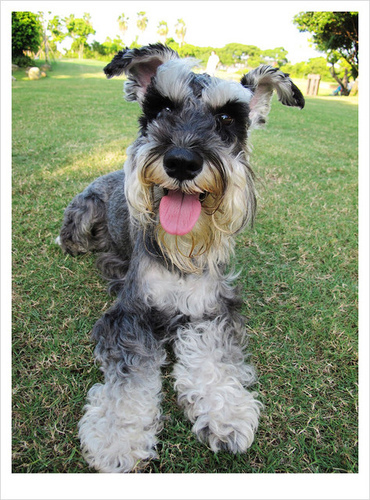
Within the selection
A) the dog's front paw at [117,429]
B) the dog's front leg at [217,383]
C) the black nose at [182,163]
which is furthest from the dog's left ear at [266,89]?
the dog's front paw at [117,429]

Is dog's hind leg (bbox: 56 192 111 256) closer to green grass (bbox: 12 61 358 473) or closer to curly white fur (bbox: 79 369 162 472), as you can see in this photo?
green grass (bbox: 12 61 358 473)

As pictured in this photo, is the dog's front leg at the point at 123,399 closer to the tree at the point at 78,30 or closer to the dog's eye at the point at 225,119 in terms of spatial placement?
the dog's eye at the point at 225,119

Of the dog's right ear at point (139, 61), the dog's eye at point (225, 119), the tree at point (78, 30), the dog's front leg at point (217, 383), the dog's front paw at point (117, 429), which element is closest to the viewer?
the dog's front paw at point (117, 429)

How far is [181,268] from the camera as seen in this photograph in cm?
224

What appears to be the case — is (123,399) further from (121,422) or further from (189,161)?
(189,161)

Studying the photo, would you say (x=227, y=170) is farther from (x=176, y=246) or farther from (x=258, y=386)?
(x=258, y=386)

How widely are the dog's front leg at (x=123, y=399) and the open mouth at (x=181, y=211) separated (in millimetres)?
760

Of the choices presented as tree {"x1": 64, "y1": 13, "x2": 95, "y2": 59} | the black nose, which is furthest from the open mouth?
tree {"x1": 64, "y1": 13, "x2": 95, "y2": 59}

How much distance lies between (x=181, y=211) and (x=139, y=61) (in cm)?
117

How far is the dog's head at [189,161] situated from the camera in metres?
1.80

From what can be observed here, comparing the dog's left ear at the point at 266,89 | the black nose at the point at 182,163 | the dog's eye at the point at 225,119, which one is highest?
Result: the dog's left ear at the point at 266,89

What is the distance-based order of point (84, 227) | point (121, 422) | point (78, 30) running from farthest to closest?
point (78, 30)
point (84, 227)
point (121, 422)

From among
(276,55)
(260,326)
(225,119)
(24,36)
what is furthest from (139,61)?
(276,55)

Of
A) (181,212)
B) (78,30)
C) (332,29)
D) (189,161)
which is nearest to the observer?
(189,161)
